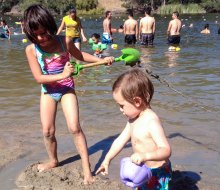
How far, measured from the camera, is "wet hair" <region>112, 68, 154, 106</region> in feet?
8.50

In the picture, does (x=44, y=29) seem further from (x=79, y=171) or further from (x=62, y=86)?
(x=79, y=171)

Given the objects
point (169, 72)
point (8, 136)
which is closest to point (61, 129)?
point (8, 136)

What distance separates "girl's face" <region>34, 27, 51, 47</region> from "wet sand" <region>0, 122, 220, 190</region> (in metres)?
1.30

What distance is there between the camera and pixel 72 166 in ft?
13.2

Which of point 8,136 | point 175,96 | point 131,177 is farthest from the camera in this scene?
point 175,96

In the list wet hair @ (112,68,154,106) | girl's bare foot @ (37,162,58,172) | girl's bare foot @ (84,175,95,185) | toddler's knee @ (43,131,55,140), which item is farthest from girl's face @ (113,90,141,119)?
girl's bare foot @ (37,162,58,172)

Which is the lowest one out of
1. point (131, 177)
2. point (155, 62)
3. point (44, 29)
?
point (155, 62)

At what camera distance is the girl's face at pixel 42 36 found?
3328 millimetres

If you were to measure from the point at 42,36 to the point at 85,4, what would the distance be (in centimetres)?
5615

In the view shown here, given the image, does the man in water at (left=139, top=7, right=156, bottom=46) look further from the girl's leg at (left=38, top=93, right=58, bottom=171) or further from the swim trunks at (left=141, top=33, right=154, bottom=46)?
the girl's leg at (left=38, top=93, right=58, bottom=171)

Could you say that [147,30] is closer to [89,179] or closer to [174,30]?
[174,30]

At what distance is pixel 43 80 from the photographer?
3455 millimetres

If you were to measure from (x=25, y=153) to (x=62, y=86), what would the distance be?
1.19 metres

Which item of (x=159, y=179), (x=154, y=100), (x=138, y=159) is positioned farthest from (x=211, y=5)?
(x=138, y=159)
